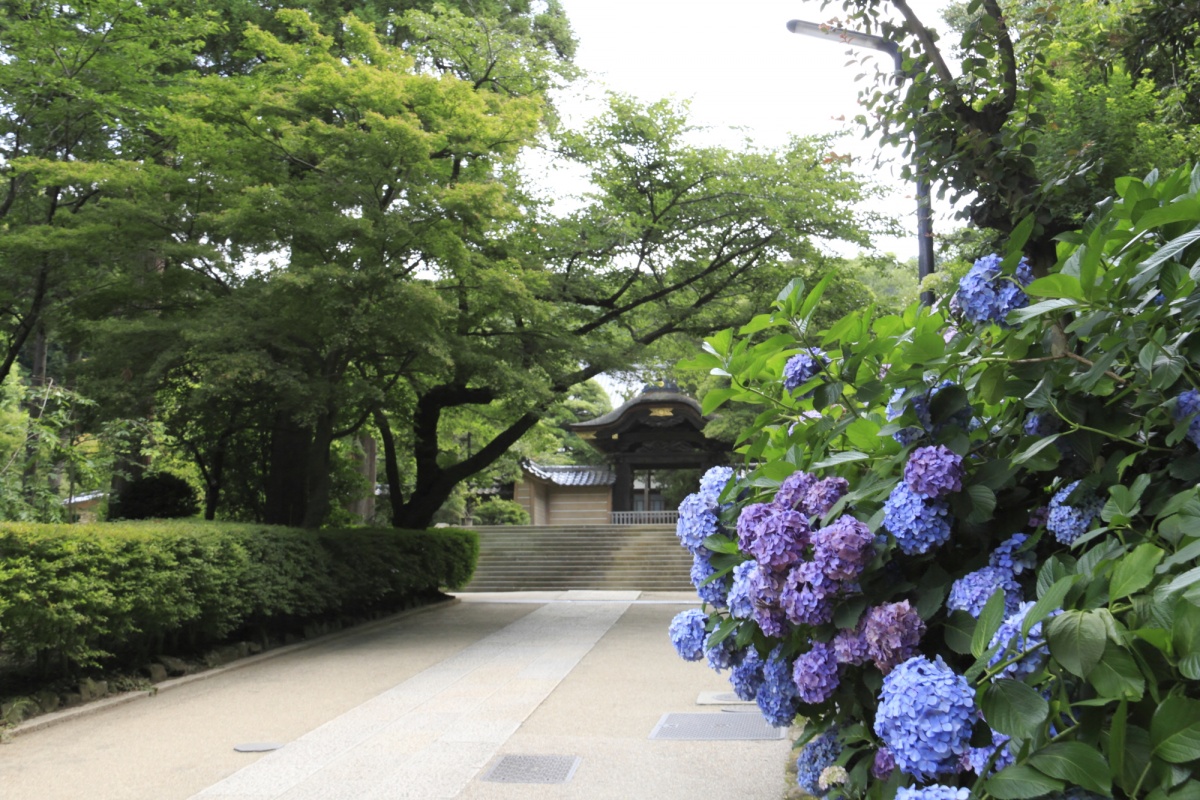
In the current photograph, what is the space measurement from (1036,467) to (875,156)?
146 inches

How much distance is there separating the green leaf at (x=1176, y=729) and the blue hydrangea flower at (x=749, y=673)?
3.99 ft

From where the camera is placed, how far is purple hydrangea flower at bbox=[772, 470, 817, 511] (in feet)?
7.22

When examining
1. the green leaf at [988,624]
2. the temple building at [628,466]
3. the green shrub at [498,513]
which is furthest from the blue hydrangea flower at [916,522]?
the green shrub at [498,513]

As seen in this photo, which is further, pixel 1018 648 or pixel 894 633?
pixel 894 633

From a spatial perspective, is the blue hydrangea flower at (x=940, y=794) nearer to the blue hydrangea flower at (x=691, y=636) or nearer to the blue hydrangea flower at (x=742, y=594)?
the blue hydrangea flower at (x=742, y=594)

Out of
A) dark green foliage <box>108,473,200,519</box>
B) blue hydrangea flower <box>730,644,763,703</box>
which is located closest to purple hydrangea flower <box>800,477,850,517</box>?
blue hydrangea flower <box>730,644,763,703</box>

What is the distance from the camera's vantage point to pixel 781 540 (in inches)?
80.7

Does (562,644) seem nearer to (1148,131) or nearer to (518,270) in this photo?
(518,270)

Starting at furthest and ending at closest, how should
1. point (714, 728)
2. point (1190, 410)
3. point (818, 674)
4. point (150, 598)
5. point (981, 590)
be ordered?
point (150, 598)
point (714, 728)
point (818, 674)
point (981, 590)
point (1190, 410)

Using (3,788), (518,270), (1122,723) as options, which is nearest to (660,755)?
(3,788)

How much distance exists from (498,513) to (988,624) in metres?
33.0

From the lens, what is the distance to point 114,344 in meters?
11.3

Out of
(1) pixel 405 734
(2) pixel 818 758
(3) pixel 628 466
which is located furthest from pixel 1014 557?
(3) pixel 628 466

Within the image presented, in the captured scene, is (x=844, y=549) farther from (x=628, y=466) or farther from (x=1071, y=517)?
(x=628, y=466)
